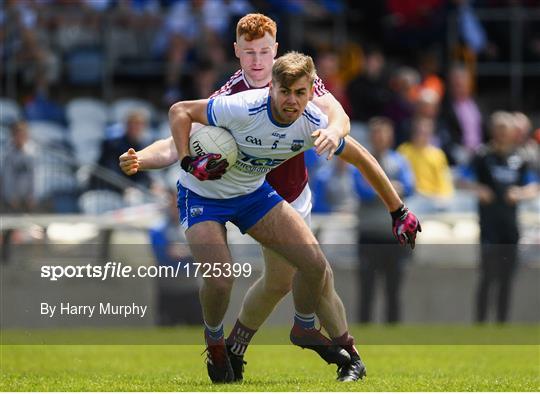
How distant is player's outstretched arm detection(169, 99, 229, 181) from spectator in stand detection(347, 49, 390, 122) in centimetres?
1083

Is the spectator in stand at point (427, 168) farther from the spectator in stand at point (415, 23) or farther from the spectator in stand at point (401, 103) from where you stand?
the spectator in stand at point (415, 23)

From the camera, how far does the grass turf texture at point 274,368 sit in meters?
9.52

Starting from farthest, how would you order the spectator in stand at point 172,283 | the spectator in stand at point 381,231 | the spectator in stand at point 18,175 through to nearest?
the spectator in stand at point 18,175
the spectator in stand at point 381,231
the spectator in stand at point 172,283

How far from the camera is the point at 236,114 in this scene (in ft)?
30.7

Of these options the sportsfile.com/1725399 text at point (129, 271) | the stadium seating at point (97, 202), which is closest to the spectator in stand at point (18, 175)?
the stadium seating at point (97, 202)

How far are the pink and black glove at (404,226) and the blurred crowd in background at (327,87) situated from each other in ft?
21.4

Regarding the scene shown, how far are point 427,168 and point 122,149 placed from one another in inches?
147

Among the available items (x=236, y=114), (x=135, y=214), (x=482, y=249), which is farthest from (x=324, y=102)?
(x=135, y=214)

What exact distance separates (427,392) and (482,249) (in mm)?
7236

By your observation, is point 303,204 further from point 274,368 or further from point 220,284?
point 274,368

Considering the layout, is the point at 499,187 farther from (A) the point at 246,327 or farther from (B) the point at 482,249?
(A) the point at 246,327

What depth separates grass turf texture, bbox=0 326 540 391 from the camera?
952 centimetres

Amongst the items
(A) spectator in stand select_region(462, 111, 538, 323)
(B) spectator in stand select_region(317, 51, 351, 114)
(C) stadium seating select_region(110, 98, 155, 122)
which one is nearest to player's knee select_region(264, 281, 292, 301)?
(A) spectator in stand select_region(462, 111, 538, 323)

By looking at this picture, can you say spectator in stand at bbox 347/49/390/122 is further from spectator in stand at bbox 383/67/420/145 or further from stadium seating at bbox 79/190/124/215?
stadium seating at bbox 79/190/124/215
